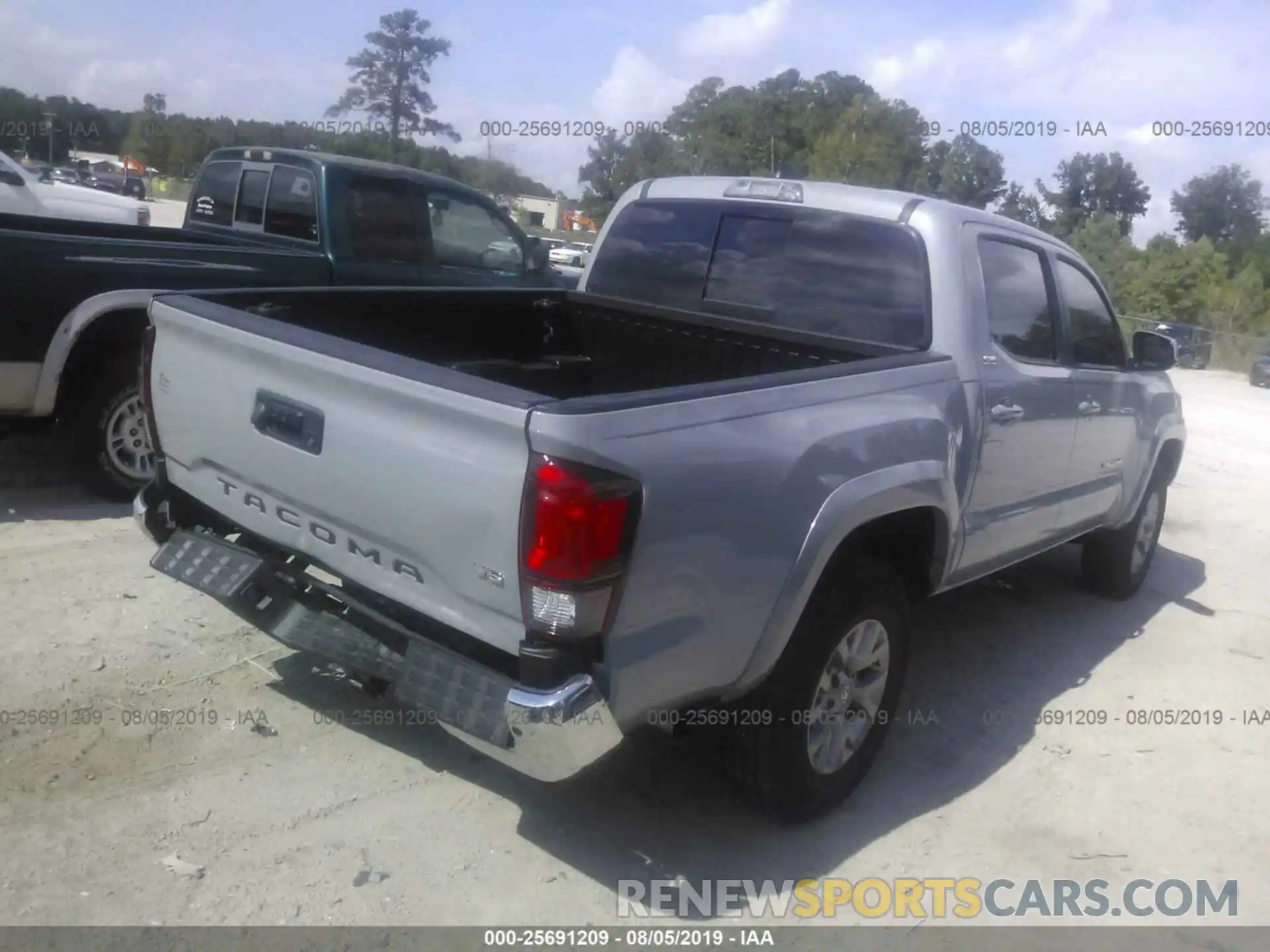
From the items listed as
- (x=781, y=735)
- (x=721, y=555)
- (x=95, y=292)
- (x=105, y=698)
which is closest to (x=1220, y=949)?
(x=781, y=735)

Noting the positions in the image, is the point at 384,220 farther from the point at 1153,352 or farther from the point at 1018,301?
the point at 1153,352

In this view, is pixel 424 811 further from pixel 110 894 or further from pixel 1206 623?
pixel 1206 623

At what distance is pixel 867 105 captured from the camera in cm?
3903

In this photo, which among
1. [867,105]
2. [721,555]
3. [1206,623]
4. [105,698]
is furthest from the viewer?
[867,105]

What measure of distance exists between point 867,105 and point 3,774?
39262mm

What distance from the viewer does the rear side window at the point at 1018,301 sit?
4.37 m

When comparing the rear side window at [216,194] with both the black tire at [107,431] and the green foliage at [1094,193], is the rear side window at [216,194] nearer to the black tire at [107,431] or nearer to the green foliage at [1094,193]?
the black tire at [107,431]

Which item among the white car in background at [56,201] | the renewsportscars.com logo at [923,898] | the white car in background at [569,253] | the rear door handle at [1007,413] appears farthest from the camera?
the white car in background at [569,253]

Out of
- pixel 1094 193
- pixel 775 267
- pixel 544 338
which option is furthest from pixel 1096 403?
pixel 1094 193

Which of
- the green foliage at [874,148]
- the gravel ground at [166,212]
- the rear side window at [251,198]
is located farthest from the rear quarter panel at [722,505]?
the green foliage at [874,148]

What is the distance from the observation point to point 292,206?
292 inches

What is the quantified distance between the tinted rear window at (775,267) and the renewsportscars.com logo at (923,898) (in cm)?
183

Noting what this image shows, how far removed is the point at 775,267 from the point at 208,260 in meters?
3.32

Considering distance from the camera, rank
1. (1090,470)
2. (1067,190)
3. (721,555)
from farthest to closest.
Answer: (1067,190) < (1090,470) < (721,555)
